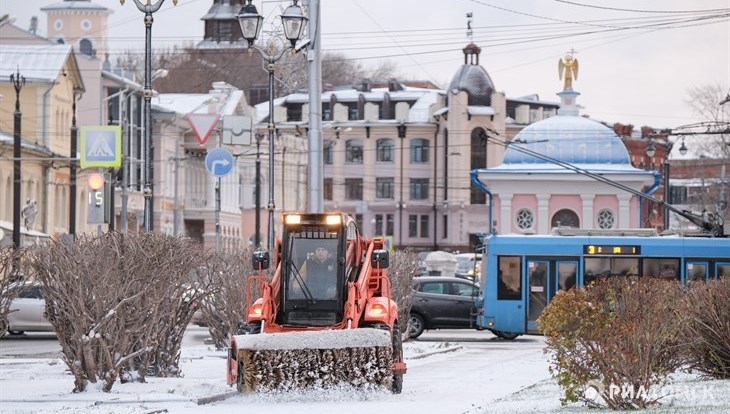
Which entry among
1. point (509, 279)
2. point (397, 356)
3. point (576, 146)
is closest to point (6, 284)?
point (397, 356)

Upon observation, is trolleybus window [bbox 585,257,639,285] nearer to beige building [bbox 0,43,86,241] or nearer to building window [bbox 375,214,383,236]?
beige building [bbox 0,43,86,241]

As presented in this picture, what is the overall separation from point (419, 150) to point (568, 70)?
44.1 meters

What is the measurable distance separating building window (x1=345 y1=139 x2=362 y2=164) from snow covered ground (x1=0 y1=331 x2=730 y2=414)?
9796 centimetres

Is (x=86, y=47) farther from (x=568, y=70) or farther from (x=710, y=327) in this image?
(x=710, y=327)

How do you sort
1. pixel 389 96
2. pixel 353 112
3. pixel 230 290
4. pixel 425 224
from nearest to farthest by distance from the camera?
pixel 230 290 → pixel 389 96 → pixel 425 224 → pixel 353 112

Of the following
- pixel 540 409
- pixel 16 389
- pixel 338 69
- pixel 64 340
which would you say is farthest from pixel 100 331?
pixel 338 69

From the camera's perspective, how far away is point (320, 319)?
23.1 m

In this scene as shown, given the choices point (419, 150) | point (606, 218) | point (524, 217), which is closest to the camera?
point (524, 217)

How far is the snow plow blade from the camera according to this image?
21703 millimetres

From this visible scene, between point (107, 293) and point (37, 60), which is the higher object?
point (37, 60)

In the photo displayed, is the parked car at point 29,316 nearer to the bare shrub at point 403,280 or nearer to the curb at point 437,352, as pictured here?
the bare shrub at point 403,280

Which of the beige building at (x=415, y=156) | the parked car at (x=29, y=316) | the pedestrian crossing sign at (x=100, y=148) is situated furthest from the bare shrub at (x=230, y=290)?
the beige building at (x=415, y=156)

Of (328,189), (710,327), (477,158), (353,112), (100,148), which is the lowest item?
(710,327)

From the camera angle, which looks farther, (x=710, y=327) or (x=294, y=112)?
(x=294, y=112)
